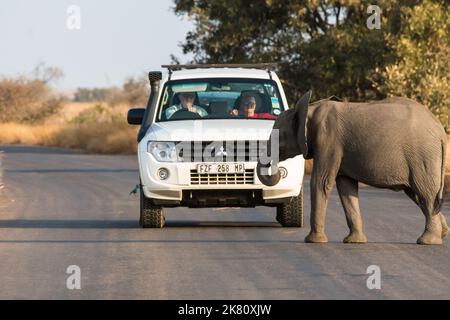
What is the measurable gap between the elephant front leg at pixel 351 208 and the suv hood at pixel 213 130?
1382 mm

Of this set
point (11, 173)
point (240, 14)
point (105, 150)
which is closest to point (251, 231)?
point (11, 173)

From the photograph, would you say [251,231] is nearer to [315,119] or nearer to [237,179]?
[237,179]

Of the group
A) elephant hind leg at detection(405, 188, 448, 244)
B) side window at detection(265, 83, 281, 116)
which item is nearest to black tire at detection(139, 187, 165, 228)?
side window at detection(265, 83, 281, 116)

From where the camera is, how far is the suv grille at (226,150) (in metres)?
16.8

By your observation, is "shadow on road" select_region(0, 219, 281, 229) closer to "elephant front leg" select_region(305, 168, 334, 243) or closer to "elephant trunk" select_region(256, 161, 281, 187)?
"elephant trunk" select_region(256, 161, 281, 187)

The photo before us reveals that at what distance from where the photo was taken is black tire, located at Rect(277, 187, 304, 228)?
680 inches

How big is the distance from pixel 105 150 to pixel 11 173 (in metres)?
15.7

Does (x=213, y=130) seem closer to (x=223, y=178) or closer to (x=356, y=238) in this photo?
(x=223, y=178)

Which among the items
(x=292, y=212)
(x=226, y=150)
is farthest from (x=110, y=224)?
(x=292, y=212)

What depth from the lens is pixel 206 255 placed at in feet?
46.7

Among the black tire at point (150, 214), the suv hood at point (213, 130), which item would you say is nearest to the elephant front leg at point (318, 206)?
the suv hood at point (213, 130)

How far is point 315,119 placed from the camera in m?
15.8

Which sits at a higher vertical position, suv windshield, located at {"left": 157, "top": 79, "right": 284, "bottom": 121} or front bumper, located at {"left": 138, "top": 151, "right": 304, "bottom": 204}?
suv windshield, located at {"left": 157, "top": 79, "right": 284, "bottom": 121}

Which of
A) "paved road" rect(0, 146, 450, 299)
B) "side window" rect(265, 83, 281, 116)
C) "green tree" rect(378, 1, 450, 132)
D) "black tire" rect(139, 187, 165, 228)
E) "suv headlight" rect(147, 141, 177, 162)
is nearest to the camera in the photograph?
"paved road" rect(0, 146, 450, 299)
